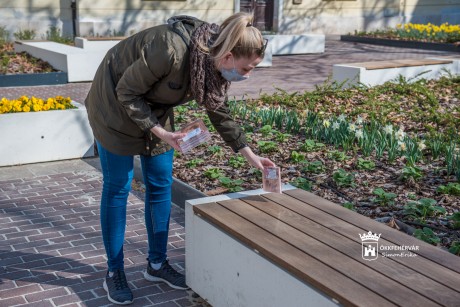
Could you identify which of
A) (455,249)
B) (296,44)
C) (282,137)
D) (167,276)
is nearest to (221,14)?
(296,44)

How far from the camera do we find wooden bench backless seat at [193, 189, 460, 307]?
2.73 metres

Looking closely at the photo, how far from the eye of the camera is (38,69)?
1223 centimetres

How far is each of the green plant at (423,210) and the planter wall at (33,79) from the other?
8.33 m

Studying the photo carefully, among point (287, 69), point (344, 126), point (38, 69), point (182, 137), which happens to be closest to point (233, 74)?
point (182, 137)

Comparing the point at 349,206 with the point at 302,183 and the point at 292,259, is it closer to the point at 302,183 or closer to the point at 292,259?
the point at 302,183

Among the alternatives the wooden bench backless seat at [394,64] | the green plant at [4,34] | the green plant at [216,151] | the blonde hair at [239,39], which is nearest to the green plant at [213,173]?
the green plant at [216,151]

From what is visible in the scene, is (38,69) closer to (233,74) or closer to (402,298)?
(233,74)

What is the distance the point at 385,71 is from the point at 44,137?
5.61 m

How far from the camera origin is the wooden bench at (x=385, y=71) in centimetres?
1005

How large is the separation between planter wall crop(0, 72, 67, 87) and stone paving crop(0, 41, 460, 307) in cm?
514

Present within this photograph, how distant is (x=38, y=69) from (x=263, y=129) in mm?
6475

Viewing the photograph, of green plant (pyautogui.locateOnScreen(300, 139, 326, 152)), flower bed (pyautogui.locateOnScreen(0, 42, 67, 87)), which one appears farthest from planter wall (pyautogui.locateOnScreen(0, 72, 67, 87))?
green plant (pyautogui.locateOnScreen(300, 139, 326, 152))

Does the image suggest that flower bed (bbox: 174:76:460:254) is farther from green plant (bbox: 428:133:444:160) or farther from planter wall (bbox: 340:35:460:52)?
planter wall (bbox: 340:35:460:52)

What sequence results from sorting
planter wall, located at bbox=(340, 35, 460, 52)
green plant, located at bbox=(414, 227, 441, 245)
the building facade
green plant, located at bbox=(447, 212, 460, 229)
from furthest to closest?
planter wall, located at bbox=(340, 35, 460, 52), the building facade, green plant, located at bbox=(447, 212, 460, 229), green plant, located at bbox=(414, 227, 441, 245)
